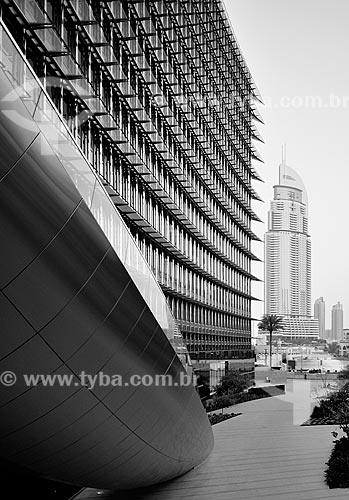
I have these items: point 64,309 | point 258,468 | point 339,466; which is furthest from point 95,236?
point 339,466

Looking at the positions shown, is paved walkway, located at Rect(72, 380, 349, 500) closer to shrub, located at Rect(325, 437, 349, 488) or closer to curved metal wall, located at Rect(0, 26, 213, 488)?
shrub, located at Rect(325, 437, 349, 488)

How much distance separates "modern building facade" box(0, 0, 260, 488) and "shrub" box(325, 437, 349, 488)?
12.2 feet

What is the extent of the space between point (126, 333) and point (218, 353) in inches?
2160

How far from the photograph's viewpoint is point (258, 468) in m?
21.1

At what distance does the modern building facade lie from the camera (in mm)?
8109

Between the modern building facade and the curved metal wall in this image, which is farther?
the modern building facade

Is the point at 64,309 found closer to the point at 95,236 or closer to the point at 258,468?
the point at 95,236

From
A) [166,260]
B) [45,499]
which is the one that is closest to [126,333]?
[45,499]

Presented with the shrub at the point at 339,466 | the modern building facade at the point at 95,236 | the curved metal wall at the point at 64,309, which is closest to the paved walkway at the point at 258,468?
the shrub at the point at 339,466

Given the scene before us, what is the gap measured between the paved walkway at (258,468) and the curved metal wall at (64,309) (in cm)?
467

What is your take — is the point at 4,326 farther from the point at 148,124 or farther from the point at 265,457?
the point at 148,124

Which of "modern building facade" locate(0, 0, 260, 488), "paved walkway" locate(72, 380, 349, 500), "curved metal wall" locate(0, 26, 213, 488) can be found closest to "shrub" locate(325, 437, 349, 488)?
"paved walkway" locate(72, 380, 349, 500)

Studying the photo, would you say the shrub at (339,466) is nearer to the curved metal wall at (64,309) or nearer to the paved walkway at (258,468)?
the paved walkway at (258,468)

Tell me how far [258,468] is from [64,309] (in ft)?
46.2
